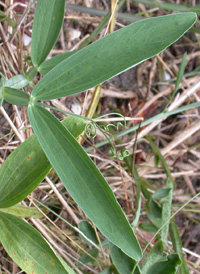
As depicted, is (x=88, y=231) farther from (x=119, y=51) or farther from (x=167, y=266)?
(x=119, y=51)

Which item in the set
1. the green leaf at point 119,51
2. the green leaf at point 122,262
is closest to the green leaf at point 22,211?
the green leaf at point 122,262

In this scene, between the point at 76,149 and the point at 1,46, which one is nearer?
the point at 76,149

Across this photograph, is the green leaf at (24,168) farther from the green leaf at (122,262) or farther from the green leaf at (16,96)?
the green leaf at (122,262)

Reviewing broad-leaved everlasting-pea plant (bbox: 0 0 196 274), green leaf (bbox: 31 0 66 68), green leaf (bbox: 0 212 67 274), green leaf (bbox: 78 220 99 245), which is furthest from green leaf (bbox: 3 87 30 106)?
green leaf (bbox: 78 220 99 245)

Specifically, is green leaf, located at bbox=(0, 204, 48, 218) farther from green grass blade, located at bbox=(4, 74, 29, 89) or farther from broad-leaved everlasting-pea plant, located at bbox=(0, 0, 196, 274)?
green grass blade, located at bbox=(4, 74, 29, 89)

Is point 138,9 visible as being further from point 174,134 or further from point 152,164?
point 152,164

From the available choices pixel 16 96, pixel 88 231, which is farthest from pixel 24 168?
pixel 88 231

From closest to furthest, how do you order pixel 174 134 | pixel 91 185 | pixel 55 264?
pixel 91 185 < pixel 55 264 < pixel 174 134

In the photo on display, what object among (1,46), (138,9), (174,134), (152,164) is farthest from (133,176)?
(138,9)
